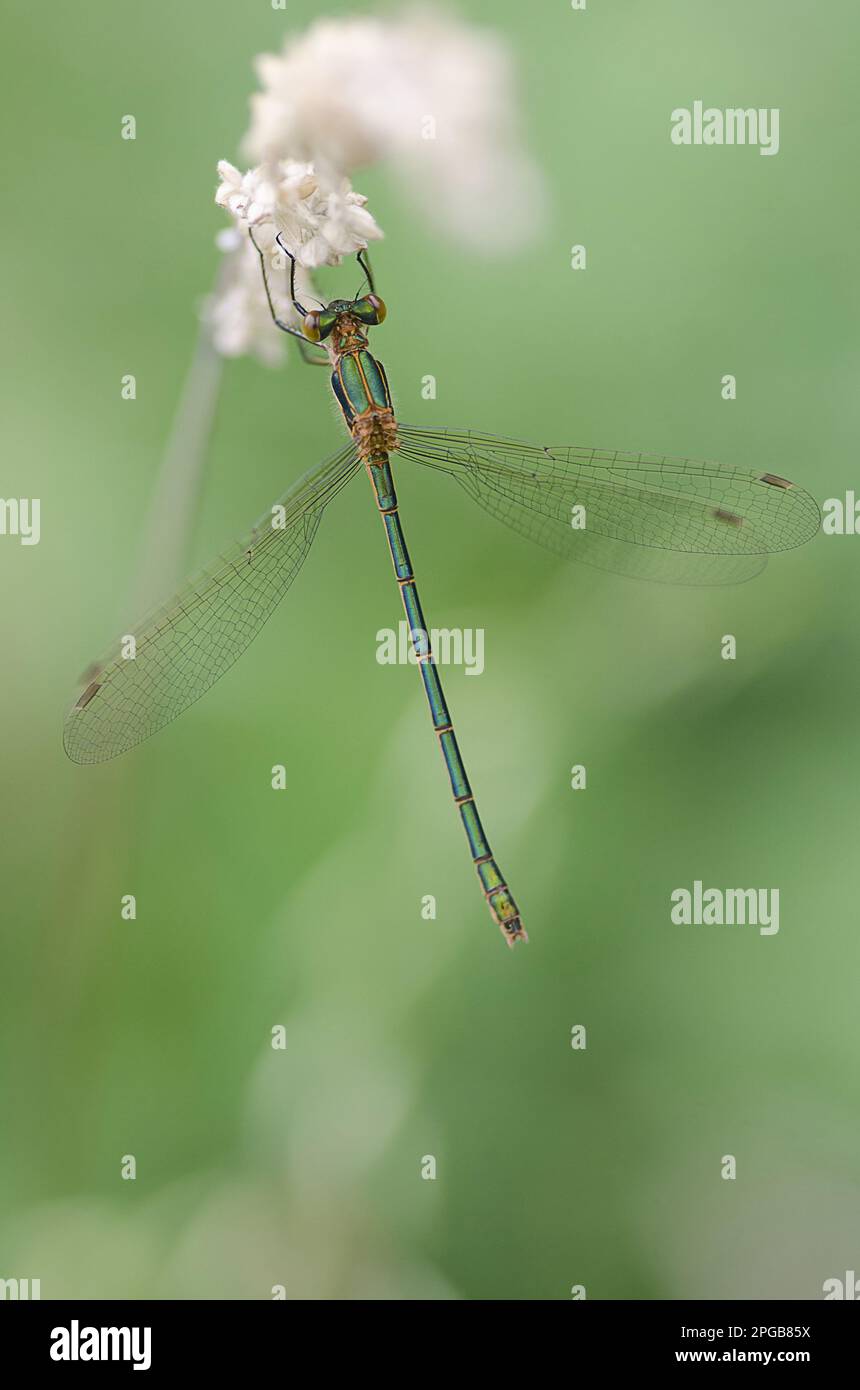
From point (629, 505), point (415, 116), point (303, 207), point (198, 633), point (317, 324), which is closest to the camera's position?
point (303, 207)

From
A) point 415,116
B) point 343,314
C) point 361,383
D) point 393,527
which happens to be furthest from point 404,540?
point 415,116

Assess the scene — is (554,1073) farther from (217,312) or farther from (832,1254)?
(217,312)

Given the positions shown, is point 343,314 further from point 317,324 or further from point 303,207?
point 303,207

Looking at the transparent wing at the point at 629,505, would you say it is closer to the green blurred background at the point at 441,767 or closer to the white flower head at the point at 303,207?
the green blurred background at the point at 441,767

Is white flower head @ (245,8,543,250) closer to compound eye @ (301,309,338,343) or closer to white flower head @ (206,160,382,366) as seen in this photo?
white flower head @ (206,160,382,366)

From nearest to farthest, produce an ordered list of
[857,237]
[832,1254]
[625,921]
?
[832,1254]
[625,921]
[857,237]

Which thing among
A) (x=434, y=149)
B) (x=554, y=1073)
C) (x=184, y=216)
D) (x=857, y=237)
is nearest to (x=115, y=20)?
(x=184, y=216)

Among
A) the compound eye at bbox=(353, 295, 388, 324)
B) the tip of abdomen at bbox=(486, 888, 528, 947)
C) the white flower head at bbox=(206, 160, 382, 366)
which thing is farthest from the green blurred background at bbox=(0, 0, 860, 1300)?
the white flower head at bbox=(206, 160, 382, 366)
